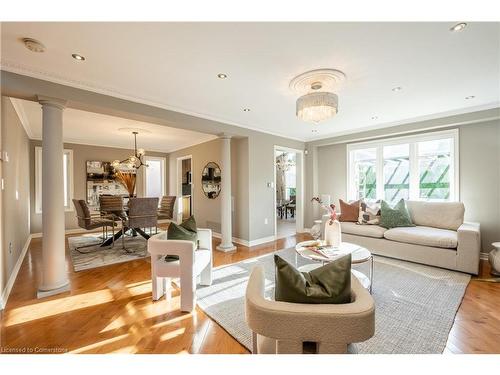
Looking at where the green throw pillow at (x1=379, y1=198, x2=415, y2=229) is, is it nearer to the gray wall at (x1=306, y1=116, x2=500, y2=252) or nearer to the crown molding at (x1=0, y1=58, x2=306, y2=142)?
the gray wall at (x1=306, y1=116, x2=500, y2=252)

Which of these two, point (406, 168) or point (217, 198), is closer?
point (406, 168)

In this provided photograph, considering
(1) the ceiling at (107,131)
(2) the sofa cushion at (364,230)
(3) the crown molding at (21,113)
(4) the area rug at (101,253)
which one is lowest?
(4) the area rug at (101,253)

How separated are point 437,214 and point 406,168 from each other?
1073 millimetres

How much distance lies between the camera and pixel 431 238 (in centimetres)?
314

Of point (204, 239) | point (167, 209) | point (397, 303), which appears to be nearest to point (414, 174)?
point (397, 303)

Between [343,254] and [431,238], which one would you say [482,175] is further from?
[343,254]

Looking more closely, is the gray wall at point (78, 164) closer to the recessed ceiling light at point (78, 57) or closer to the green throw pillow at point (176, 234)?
the recessed ceiling light at point (78, 57)

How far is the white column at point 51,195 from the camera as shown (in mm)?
2369

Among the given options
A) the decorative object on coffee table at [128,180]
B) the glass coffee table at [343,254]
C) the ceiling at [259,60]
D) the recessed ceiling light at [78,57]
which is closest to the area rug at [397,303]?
the glass coffee table at [343,254]

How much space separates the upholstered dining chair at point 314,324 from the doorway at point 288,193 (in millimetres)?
4223

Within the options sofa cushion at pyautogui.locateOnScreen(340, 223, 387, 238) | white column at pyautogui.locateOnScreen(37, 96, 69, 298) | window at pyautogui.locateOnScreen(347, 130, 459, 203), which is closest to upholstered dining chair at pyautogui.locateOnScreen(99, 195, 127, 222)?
white column at pyautogui.locateOnScreen(37, 96, 69, 298)

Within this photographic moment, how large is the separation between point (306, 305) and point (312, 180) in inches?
191
